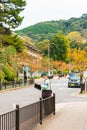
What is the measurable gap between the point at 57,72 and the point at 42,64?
24267 mm

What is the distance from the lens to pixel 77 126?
15414mm

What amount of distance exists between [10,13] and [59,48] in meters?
82.1

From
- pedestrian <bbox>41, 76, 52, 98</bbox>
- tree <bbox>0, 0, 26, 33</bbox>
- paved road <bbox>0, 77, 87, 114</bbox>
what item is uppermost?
tree <bbox>0, 0, 26, 33</bbox>

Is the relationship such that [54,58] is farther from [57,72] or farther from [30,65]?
[30,65]

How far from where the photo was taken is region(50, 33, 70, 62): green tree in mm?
135750

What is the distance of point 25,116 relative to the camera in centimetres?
1261

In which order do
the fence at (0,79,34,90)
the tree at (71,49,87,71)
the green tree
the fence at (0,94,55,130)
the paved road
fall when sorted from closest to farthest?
the fence at (0,94,55,130) → the paved road → the fence at (0,79,34,90) → the tree at (71,49,87,71) → the green tree

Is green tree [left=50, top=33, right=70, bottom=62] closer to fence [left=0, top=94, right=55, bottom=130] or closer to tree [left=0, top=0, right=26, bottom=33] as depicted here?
tree [left=0, top=0, right=26, bottom=33]

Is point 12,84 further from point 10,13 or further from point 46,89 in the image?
point 46,89

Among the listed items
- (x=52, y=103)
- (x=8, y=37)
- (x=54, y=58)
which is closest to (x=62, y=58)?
(x=54, y=58)

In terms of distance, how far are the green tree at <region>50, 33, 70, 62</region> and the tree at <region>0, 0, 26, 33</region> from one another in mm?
76735

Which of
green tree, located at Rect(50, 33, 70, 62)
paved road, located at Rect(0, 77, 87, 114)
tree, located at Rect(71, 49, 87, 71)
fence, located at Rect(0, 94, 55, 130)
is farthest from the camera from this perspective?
green tree, located at Rect(50, 33, 70, 62)

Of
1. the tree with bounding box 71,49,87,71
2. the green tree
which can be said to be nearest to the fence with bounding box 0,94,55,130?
the tree with bounding box 71,49,87,71

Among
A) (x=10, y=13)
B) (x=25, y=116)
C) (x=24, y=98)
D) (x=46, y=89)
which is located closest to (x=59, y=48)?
(x=10, y=13)
